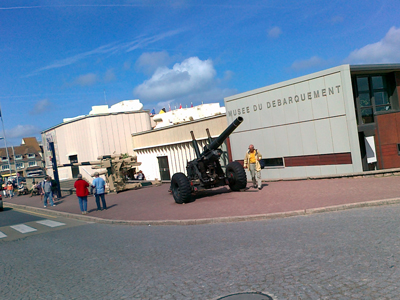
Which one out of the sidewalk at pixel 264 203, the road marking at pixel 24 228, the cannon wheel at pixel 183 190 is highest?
the cannon wheel at pixel 183 190

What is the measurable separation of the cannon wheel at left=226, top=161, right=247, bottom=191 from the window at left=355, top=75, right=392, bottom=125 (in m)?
5.32

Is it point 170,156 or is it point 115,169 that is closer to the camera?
point 115,169

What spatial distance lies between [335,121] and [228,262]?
36.4ft

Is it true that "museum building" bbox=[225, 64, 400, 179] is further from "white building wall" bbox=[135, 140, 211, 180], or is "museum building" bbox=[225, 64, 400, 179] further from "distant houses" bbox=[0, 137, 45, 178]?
"distant houses" bbox=[0, 137, 45, 178]

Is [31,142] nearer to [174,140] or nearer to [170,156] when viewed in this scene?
[170,156]

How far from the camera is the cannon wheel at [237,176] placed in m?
15.7

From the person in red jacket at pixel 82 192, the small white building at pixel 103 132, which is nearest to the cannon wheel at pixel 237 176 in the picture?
the person in red jacket at pixel 82 192

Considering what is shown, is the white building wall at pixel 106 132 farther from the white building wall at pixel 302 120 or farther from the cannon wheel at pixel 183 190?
the cannon wheel at pixel 183 190

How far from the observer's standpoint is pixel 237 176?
1573 centimetres

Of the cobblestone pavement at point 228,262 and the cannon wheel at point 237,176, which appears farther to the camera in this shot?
the cannon wheel at point 237,176

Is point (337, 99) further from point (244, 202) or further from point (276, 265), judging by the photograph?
point (276, 265)

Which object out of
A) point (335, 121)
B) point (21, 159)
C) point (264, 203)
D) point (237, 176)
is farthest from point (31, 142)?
point (264, 203)

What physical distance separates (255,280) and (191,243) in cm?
315

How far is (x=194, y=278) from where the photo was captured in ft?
19.7
